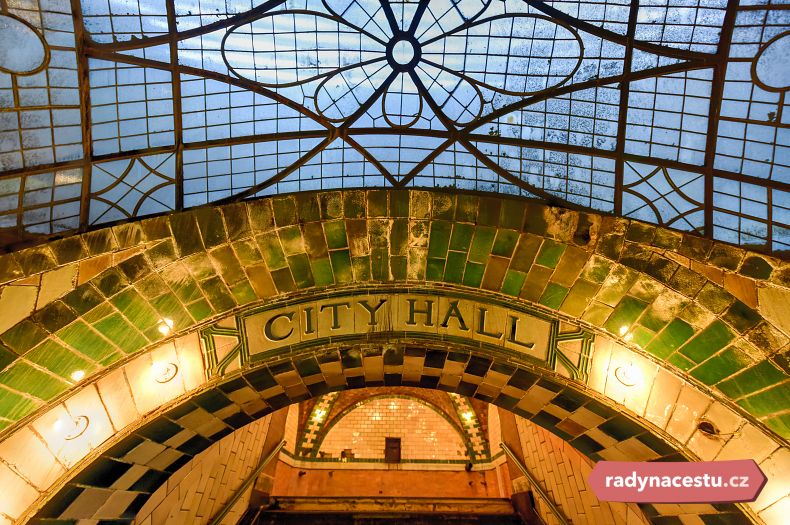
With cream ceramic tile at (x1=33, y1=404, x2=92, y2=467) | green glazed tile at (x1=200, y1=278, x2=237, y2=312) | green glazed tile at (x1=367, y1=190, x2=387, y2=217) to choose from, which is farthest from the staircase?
green glazed tile at (x1=367, y1=190, x2=387, y2=217)

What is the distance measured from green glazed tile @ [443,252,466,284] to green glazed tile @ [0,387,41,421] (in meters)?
5.02

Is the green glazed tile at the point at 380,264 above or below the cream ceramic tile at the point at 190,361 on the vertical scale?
above

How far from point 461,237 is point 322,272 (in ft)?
6.32

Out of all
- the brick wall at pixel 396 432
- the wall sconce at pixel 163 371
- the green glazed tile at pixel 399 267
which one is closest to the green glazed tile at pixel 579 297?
the green glazed tile at pixel 399 267

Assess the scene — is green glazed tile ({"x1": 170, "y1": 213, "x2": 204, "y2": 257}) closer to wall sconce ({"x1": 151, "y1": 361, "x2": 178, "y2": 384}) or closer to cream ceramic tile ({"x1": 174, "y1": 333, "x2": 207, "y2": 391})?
cream ceramic tile ({"x1": 174, "y1": 333, "x2": 207, "y2": 391})

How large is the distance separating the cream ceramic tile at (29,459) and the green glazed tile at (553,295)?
6.12 meters

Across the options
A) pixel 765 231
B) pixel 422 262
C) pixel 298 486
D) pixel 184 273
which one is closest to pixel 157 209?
pixel 184 273

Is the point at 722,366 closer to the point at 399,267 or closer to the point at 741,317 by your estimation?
the point at 741,317

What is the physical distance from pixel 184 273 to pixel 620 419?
589cm

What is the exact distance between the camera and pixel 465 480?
46.3 feet

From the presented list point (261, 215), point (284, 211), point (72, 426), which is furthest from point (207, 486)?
point (284, 211)

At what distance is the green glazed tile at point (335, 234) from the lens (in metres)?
6.80

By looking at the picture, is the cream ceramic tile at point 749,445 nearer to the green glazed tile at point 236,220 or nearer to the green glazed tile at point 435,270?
the green glazed tile at point 435,270

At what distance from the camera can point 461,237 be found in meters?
6.83
